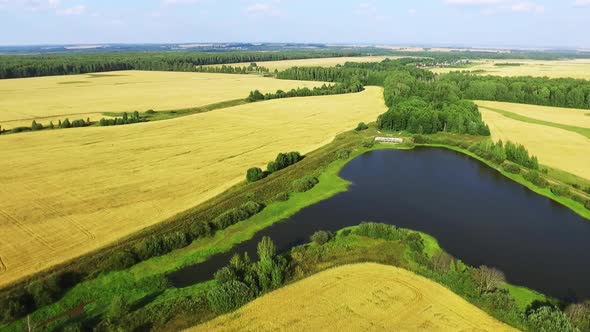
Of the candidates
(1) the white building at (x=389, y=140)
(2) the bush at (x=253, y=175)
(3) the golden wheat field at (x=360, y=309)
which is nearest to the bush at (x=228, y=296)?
(3) the golden wheat field at (x=360, y=309)

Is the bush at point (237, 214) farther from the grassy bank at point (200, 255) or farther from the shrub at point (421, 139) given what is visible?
the shrub at point (421, 139)

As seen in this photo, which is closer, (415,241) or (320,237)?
(415,241)

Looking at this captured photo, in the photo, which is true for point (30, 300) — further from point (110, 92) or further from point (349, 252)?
point (110, 92)

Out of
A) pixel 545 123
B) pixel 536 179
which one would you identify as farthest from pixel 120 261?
pixel 545 123

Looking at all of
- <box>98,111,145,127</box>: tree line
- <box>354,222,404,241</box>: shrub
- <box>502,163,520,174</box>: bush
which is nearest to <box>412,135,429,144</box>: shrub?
<box>502,163,520,174</box>: bush

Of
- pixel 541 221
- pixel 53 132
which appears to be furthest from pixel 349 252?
pixel 53 132

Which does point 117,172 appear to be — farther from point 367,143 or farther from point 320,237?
point 367,143

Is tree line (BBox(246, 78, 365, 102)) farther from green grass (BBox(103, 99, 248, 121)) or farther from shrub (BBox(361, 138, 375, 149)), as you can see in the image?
shrub (BBox(361, 138, 375, 149))
